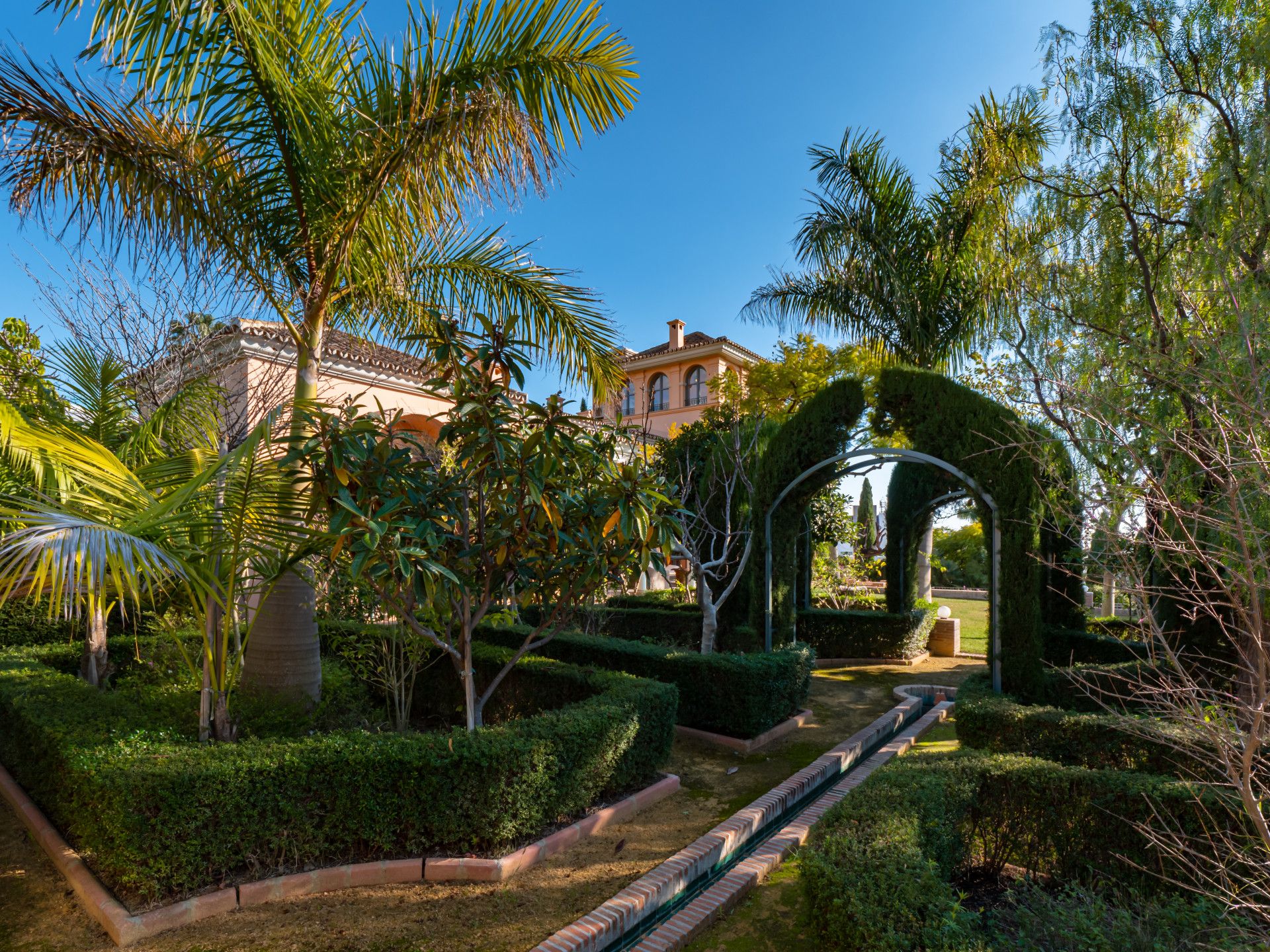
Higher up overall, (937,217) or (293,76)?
(937,217)

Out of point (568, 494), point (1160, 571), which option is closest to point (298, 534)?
point (568, 494)

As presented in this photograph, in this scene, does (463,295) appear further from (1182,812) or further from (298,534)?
(1182,812)

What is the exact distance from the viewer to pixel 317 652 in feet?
19.9

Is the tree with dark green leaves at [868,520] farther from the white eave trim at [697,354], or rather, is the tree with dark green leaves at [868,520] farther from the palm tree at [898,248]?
the palm tree at [898,248]

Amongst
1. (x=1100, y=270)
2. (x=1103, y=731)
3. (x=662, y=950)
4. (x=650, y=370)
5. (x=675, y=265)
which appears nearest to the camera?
(x=662, y=950)

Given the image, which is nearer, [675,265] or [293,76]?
[293,76]

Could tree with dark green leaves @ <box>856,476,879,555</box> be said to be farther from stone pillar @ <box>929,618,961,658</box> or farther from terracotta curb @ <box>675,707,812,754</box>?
terracotta curb @ <box>675,707,812,754</box>

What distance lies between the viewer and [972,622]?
20875 mm

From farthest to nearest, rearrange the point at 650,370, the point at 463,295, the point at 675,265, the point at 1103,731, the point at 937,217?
the point at 650,370 < the point at 937,217 < the point at 675,265 < the point at 463,295 < the point at 1103,731

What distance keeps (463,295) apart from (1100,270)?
6524mm

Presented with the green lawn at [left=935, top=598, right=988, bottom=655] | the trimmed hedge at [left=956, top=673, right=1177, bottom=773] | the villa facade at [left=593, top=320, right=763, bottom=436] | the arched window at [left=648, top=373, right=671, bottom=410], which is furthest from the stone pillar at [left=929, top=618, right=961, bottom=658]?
the arched window at [left=648, top=373, right=671, bottom=410]

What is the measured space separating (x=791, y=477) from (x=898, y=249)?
19.3ft

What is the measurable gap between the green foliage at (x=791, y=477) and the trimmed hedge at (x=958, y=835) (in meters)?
5.14

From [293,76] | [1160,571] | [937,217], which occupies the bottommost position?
[1160,571]
